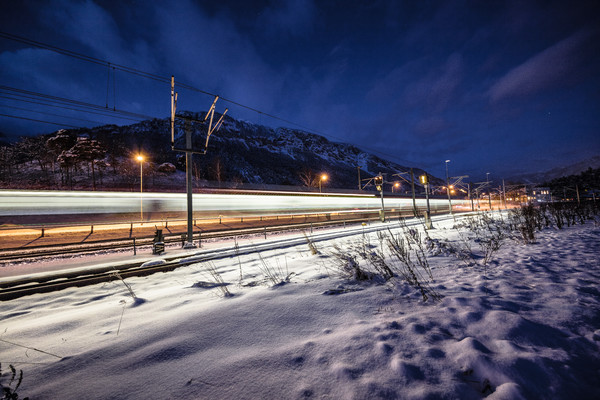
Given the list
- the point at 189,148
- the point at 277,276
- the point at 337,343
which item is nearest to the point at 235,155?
the point at 189,148

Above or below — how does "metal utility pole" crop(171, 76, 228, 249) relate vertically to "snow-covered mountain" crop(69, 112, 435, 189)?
below

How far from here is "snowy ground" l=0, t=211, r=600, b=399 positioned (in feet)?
4.74

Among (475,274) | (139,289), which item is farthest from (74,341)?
(475,274)

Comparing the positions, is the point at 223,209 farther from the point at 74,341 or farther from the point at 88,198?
the point at 74,341

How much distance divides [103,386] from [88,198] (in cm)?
2367

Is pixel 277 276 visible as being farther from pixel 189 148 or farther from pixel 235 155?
pixel 235 155

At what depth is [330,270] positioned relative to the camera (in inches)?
184

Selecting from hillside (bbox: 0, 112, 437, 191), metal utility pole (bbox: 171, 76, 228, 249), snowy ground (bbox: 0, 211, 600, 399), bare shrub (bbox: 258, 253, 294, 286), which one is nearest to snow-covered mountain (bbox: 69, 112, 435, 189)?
hillside (bbox: 0, 112, 437, 191)

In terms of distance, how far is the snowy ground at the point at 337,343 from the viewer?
144 cm

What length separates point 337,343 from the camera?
192 centimetres

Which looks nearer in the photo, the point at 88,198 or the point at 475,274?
the point at 475,274

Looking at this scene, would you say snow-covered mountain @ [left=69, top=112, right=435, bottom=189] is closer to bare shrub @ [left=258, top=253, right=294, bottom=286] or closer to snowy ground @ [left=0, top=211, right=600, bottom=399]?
bare shrub @ [left=258, top=253, right=294, bottom=286]

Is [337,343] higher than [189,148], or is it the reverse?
[189,148]

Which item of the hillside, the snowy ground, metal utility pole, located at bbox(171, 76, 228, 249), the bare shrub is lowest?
the bare shrub
